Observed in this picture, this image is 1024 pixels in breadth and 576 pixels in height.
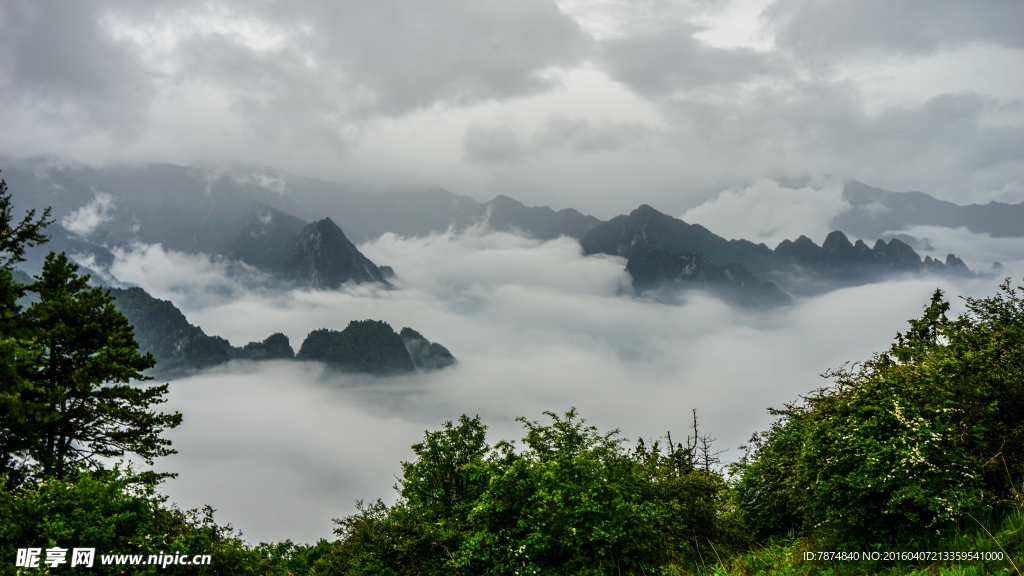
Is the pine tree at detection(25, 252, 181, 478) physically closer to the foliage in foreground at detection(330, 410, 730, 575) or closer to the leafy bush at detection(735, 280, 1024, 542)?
the foliage in foreground at detection(330, 410, 730, 575)

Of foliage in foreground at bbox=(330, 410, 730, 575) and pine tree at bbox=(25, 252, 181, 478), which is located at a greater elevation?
pine tree at bbox=(25, 252, 181, 478)

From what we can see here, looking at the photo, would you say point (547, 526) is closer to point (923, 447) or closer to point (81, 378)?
point (923, 447)

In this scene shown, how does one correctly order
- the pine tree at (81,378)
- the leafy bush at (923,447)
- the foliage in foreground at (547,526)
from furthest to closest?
the pine tree at (81,378)
the foliage in foreground at (547,526)
the leafy bush at (923,447)

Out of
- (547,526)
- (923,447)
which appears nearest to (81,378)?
(547,526)

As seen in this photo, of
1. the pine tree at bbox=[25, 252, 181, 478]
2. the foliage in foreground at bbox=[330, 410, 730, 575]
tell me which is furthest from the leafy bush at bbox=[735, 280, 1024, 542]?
the pine tree at bbox=[25, 252, 181, 478]

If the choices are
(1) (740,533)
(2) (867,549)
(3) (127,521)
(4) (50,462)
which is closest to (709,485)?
(1) (740,533)

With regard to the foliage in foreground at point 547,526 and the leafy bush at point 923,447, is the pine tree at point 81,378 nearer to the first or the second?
the foliage in foreground at point 547,526

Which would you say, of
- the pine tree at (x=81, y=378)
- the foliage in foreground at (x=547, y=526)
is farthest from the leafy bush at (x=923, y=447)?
the pine tree at (x=81, y=378)

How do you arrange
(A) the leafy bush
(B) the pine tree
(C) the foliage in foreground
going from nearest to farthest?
(A) the leafy bush < (C) the foliage in foreground < (B) the pine tree

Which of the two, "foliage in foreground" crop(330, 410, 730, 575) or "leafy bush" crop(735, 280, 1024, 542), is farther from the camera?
"foliage in foreground" crop(330, 410, 730, 575)

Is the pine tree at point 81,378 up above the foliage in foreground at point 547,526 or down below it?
above

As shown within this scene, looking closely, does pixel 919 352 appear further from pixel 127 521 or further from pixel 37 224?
pixel 37 224

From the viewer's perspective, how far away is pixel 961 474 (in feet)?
36.8

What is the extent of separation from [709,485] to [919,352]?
12.4m
